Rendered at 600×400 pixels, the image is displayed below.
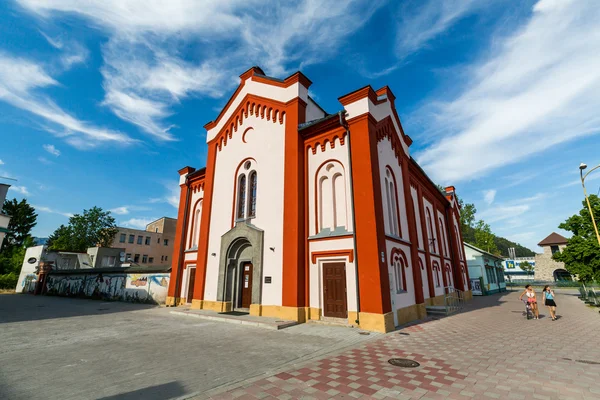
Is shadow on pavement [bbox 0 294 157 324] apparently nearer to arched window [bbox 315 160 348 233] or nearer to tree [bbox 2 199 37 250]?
arched window [bbox 315 160 348 233]

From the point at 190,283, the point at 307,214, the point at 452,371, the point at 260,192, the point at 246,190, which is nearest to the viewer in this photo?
the point at 452,371

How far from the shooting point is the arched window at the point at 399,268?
12.5m

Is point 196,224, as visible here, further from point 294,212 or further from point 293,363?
point 293,363

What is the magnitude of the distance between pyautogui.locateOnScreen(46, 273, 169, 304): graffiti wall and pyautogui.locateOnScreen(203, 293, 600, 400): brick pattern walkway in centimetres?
1814

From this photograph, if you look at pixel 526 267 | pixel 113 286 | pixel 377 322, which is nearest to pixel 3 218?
pixel 113 286

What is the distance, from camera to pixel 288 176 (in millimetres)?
13266

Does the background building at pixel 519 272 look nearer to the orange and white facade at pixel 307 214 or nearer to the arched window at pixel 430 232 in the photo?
the arched window at pixel 430 232

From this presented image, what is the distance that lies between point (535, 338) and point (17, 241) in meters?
70.0

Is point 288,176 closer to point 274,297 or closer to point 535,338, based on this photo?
point 274,297

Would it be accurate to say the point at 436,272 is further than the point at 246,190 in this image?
Yes

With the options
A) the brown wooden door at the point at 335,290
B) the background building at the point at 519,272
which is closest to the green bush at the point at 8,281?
the brown wooden door at the point at 335,290

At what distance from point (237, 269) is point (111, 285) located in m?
17.1

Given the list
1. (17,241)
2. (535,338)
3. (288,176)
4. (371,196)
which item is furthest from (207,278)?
(17,241)

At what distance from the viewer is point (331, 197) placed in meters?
12.7
